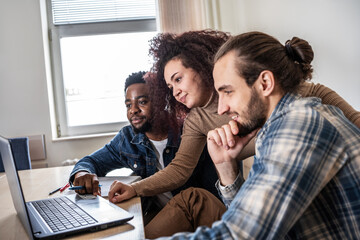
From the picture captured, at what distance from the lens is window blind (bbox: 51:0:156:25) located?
3.63 metres

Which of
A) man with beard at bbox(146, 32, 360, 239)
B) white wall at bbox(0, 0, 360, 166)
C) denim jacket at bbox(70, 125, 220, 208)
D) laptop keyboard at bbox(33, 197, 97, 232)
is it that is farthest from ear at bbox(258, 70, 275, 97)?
white wall at bbox(0, 0, 360, 166)

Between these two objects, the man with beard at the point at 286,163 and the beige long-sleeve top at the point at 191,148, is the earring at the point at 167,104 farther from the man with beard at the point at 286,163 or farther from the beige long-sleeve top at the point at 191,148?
the man with beard at the point at 286,163

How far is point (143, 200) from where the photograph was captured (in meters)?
1.64

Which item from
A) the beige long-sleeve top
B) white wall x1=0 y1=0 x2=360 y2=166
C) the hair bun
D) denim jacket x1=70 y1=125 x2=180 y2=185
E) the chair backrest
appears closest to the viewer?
the hair bun

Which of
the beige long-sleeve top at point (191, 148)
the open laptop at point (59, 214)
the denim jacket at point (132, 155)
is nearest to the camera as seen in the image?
the open laptop at point (59, 214)

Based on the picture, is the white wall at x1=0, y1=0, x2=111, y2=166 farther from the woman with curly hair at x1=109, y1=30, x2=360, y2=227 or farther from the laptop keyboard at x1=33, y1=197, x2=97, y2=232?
the laptop keyboard at x1=33, y1=197, x2=97, y2=232

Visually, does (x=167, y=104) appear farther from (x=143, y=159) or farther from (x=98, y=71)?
(x=98, y=71)

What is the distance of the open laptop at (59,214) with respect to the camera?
905 mm

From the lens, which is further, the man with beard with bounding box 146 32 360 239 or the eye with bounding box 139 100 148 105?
the eye with bounding box 139 100 148 105

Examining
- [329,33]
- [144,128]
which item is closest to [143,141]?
[144,128]

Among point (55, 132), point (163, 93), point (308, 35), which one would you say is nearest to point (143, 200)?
point (163, 93)

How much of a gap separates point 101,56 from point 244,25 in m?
1.40

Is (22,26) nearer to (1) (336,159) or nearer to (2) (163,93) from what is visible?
(2) (163,93)

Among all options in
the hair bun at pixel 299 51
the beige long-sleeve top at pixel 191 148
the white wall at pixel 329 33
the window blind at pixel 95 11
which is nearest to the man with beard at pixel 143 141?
the beige long-sleeve top at pixel 191 148
